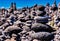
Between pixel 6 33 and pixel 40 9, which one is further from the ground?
pixel 40 9

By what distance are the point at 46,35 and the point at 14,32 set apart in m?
5.50

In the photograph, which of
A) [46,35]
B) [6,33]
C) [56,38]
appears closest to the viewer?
[46,35]

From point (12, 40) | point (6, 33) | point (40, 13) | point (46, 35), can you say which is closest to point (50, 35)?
point (46, 35)

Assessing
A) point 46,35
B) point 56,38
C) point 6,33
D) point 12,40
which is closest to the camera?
point 46,35

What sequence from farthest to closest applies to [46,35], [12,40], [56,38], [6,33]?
[6,33] < [12,40] < [56,38] < [46,35]

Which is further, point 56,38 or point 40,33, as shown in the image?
point 56,38

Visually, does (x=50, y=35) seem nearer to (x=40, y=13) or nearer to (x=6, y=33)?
(x=40, y=13)

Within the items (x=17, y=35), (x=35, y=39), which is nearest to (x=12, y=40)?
(x=17, y=35)

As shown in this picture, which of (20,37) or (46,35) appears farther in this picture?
(20,37)

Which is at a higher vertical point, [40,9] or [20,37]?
[40,9]

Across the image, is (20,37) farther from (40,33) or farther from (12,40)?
(40,33)

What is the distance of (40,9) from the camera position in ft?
54.1

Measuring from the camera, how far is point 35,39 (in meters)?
16.6

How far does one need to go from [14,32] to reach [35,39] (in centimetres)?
460
